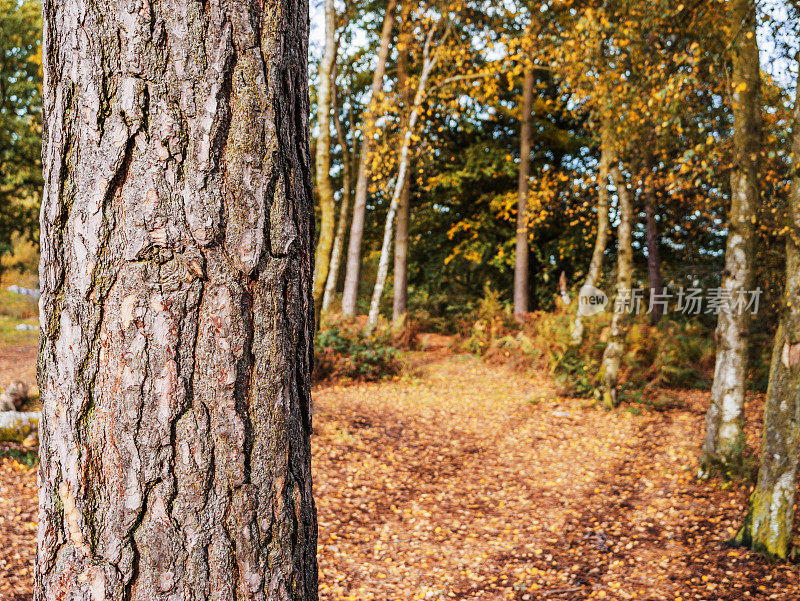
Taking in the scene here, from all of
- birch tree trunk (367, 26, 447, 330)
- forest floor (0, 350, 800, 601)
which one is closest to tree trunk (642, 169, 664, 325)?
forest floor (0, 350, 800, 601)

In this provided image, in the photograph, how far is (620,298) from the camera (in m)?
7.50

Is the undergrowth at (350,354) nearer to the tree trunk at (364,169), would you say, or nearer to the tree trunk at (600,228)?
the tree trunk at (364,169)

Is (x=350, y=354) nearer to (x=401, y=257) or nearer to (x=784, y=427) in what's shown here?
(x=401, y=257)

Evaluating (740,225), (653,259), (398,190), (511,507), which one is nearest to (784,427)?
(740,225)

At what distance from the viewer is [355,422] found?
21.6ft

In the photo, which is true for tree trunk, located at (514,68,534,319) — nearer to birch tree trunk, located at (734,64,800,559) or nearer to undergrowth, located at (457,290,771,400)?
undergrowth, located at (457,290,771,400)

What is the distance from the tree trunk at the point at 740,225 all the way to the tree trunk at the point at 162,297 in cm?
493

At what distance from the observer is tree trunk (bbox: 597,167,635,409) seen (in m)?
7.55

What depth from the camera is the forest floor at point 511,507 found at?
3533 millimetres

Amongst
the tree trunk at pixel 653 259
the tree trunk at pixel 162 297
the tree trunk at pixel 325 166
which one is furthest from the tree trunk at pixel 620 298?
the tree trunk at pixel 162 297

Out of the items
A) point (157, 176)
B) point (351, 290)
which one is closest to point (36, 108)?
point (351, 290)

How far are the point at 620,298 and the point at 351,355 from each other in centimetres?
415

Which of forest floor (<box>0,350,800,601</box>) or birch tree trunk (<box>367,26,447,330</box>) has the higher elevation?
birch tree trunk (<box>367,26,447,330</box>)

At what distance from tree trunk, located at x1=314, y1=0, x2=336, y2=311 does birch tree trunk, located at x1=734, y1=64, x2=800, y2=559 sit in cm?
618
